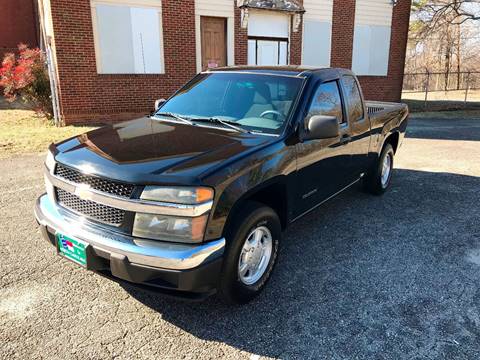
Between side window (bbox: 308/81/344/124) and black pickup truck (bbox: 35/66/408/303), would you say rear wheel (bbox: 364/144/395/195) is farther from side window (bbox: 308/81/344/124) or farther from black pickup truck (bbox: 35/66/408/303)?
side window (bbox: 308/81/344/124)

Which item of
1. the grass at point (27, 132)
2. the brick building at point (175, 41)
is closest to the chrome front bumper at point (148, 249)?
the grass at point (27, 132)

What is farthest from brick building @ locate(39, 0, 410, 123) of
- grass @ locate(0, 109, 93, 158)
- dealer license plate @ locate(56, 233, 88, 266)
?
dealer license plate @ locate(56, 233, 88, 266)

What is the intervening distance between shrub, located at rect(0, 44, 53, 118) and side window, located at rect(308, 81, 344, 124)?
10.4m

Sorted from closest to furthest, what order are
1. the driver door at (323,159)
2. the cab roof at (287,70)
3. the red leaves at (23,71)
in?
the driver door at (323,159) → the cab roof at (287,70) → the red leaves at (23,71)

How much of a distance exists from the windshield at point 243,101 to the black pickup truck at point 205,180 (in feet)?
0.04

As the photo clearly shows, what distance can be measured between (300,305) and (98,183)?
69.9 inches

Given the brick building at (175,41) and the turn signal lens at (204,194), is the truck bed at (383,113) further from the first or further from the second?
the brick building at (175,41)

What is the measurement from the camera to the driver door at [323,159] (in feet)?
12.1

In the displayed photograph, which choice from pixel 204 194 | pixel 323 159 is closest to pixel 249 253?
pixel 204 194

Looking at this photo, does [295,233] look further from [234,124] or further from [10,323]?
[10,323]

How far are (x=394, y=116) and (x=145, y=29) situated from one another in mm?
8346

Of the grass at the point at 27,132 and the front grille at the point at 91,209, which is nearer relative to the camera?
the front grille at the point at 91,209

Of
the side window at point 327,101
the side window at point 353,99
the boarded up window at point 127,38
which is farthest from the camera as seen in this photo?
the boarded up window at point 127,38

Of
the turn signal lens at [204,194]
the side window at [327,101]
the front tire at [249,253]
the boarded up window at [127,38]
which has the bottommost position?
the front tire at [249,253]
